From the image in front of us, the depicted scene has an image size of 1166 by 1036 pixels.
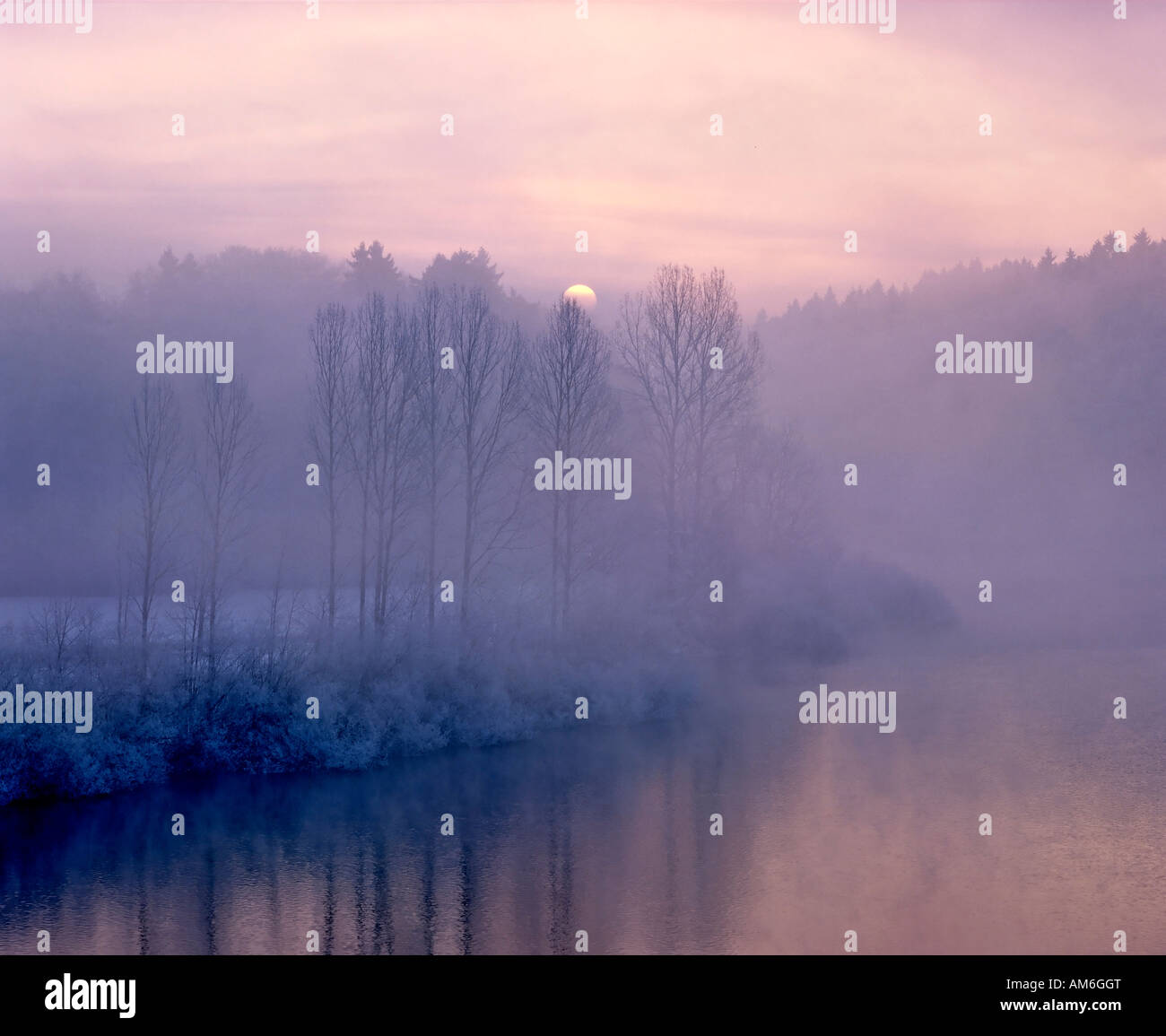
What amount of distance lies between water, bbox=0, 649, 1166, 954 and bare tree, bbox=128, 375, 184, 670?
20.0ft

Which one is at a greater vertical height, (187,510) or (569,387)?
(569,387)

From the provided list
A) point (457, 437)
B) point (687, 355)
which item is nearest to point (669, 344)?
point (687, 355)

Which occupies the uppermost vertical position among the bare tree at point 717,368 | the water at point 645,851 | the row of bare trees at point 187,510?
the bare tree at point 717,368

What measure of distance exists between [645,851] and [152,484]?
32.5 metres

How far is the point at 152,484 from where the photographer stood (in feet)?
140

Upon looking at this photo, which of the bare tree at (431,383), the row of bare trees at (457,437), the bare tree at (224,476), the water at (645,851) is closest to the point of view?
the water at (645,851)

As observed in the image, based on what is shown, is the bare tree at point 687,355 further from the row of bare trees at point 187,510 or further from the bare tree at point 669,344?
the row of bare trees at point 187,510

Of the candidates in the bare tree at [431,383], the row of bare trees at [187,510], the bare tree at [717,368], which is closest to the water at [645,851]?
the row of bare trees at [187,510]

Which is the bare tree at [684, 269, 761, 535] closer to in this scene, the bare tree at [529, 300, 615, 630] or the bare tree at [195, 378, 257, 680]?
the bare tree at [529, 300, 615, 630]

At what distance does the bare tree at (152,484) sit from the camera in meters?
26.9

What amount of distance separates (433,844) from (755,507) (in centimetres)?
3162

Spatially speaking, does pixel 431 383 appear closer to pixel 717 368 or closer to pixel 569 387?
pixel 569 387

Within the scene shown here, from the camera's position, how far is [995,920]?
1368 centimetres

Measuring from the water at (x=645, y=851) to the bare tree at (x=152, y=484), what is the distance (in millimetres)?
6082
